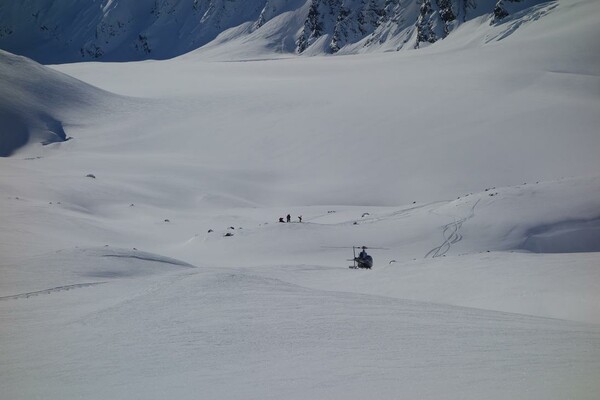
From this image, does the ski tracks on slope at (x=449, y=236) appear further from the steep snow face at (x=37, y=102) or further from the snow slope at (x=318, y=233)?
the steep snow face at (x=37, y=102)

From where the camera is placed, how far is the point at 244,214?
82.1 feet

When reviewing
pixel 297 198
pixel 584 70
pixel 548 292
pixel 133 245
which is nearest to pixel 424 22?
pixel 584 70

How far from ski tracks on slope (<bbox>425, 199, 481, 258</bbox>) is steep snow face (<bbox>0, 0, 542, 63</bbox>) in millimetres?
55092

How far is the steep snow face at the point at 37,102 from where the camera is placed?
142 ft

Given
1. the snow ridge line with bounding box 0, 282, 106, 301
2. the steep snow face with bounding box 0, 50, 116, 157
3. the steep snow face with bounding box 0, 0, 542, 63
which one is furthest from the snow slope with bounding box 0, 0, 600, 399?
the steep snow face with bounding box 0, 0, 542, 63

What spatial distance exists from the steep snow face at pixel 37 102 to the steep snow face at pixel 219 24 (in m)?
45.4

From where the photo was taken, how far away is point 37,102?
48344 millimetres

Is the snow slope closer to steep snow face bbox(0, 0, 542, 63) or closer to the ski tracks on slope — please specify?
the ski tracks on slope

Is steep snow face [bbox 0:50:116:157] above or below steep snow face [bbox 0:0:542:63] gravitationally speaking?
below

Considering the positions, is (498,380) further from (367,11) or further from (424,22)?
(367,11)

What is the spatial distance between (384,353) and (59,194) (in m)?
21.7

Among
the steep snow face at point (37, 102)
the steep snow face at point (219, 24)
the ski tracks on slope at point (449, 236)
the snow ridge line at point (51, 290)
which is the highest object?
the steep snow face at point (219, 24)

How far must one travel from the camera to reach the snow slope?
4984 mm

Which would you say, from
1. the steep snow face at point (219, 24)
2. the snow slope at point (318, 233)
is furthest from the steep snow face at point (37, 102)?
the steep snow face at point (219, 24)
